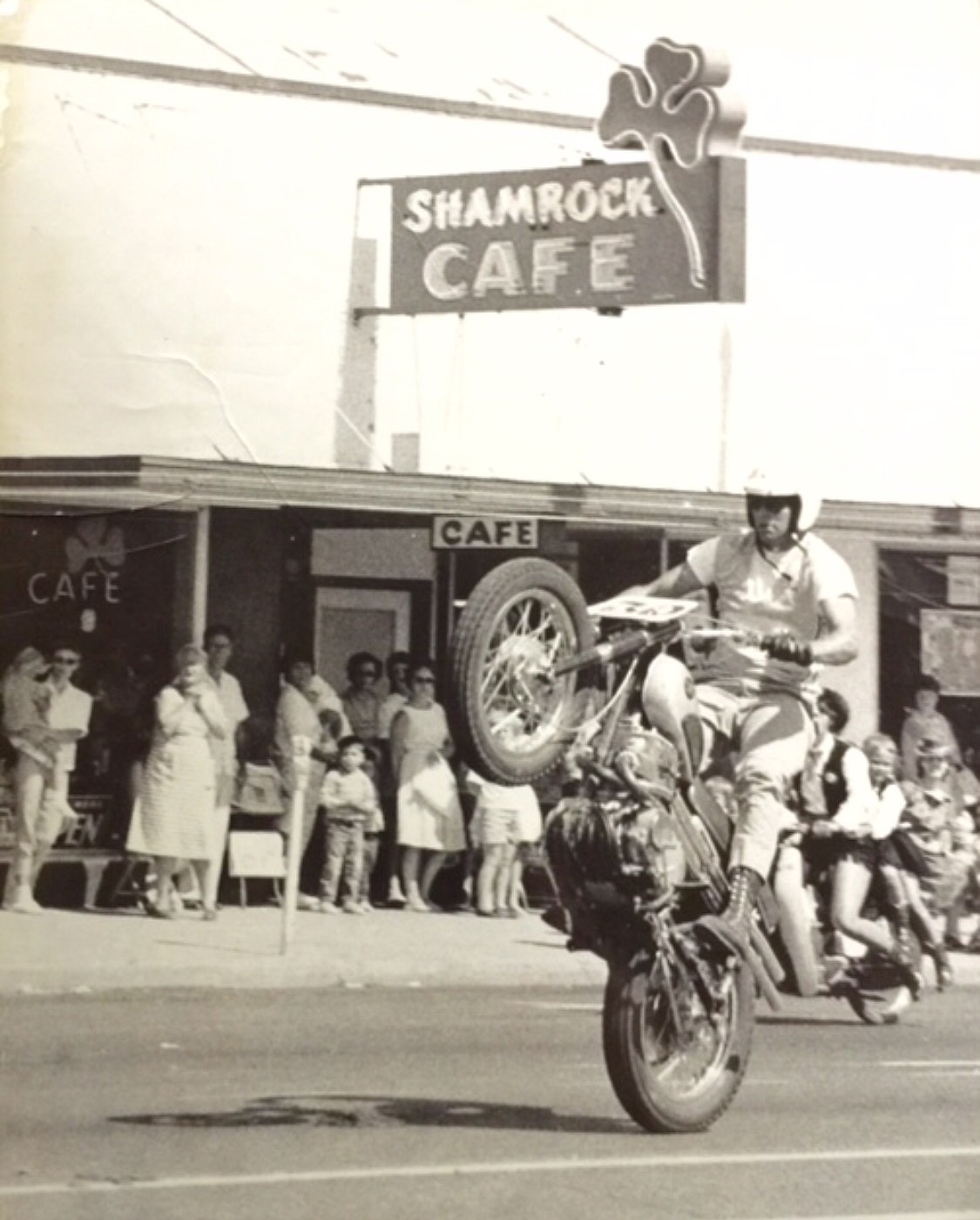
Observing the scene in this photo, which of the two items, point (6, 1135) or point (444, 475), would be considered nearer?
point (6, 1135)

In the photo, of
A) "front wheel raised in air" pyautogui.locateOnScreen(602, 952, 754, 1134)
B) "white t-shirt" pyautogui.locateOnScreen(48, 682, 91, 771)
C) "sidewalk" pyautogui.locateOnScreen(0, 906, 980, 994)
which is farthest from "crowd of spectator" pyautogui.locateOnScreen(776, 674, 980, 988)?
"white t-shirt" pyautogui.locateOnScreen(48, 682, 91, 771)

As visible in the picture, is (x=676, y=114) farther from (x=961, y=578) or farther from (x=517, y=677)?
(x=961, y=578)

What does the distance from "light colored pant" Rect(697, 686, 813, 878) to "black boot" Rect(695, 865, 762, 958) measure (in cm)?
3

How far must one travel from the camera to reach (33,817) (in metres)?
7.69

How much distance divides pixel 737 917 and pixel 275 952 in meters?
1.61

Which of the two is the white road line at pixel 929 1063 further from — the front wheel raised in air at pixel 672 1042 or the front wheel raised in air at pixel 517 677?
the front wheel raised in air at pixel 517 677

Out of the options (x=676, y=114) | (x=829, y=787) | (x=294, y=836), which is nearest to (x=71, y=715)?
(x=294, y=836)

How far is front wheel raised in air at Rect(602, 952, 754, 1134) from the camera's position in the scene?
6.76 m

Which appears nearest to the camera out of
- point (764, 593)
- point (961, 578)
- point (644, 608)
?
point (644, 608)

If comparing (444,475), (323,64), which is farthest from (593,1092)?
(323,64)

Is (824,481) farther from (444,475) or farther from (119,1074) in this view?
(119,1074)

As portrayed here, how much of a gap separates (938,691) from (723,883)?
7.02ft

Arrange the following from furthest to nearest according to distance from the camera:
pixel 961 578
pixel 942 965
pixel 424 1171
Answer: pixel 961 578, pixel 942 965, pixel 424 1171

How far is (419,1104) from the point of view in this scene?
23.9 feet
